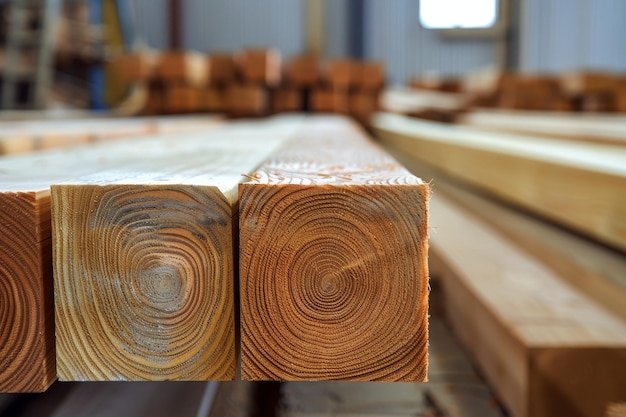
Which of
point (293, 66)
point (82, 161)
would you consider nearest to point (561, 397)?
point (82, 161)

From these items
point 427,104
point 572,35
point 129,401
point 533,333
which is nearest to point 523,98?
point 427,104

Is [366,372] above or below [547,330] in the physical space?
above

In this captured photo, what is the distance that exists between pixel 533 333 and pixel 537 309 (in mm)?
174

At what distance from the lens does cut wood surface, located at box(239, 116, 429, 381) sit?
80 cm

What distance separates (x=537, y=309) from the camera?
146 cm

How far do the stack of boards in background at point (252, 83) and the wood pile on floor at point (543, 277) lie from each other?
2657 mm

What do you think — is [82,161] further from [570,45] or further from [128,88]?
[570,45]

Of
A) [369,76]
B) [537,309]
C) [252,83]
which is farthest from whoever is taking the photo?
[369,76]

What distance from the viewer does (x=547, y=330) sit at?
1.32 meters

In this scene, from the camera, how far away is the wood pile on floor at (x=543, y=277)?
121 cm

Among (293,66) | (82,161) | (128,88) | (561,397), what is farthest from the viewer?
(128,88)

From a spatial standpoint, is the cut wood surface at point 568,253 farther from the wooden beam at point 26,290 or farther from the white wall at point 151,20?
the white wall at point 151,20

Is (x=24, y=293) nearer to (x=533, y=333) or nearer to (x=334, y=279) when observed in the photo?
(x=334, y=279)

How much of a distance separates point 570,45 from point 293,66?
17.6 ft
